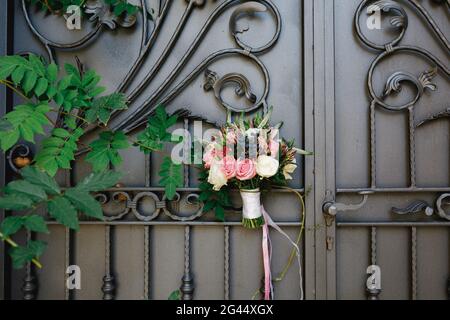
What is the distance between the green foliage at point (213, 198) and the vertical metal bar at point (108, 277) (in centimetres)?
46

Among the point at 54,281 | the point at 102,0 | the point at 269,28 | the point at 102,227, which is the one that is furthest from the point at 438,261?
the point at 102,0

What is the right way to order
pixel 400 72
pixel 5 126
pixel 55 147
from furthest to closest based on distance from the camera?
1. pixel 400 72
2. pixel 55 147
3. pixel 5 126

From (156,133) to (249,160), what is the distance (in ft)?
1.30

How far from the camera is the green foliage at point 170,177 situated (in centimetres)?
130

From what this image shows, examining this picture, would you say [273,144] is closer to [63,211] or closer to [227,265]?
[227,265]

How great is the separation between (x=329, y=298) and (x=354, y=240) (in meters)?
0.28

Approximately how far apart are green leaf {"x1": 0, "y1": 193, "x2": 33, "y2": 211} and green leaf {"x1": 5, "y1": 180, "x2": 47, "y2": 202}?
11 millimetres

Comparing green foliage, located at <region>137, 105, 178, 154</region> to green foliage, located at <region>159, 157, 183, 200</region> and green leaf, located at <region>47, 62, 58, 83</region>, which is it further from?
green leaf, located at <region>47, 62, 58, 83</region>

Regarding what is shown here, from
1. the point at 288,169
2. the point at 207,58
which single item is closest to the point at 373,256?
the point at 288,169

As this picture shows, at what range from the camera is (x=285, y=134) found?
57.9 inches

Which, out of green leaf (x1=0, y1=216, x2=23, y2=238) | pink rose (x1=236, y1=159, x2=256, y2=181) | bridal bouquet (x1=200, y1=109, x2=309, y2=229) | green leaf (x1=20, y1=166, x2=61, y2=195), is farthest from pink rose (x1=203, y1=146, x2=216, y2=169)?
green leaf (x1=0, y1=216, x2=23, y2=238)

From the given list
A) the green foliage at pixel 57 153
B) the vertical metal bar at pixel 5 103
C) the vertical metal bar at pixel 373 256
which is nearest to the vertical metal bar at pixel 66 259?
the vertical metal bar at pixel 5 103

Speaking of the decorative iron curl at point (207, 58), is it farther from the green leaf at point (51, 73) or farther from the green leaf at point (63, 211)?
the green leaf at point (63, 211)

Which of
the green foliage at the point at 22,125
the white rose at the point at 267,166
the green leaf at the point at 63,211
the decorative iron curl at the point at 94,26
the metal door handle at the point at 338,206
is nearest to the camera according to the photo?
the green leaf at the point at 63,211
